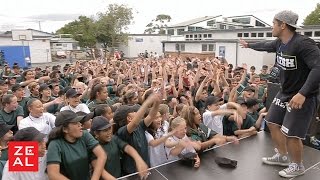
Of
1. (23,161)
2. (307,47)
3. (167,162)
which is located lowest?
(167,162)

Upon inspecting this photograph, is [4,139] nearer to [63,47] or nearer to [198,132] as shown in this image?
[198,132]

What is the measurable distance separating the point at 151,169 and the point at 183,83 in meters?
4.42

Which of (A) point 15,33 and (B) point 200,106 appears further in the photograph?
(A) point 15,33

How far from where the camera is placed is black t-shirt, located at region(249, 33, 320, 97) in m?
2.53

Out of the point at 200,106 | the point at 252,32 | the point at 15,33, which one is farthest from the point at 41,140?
the point at 252,32

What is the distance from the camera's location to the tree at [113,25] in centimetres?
3238

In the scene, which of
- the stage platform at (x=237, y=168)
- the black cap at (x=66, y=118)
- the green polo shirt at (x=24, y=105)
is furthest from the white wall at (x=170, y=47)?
the black cap at (x=66, y=118)

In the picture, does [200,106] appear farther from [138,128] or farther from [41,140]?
[41,140]

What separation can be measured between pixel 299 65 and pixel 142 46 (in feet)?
112

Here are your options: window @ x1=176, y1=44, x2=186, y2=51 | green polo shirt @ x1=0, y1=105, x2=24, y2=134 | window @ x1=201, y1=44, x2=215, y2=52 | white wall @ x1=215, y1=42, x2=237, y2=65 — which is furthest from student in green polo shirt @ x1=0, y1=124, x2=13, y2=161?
window @ x1=176, y1=44, x2=186, y2=51

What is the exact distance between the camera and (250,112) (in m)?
4.98

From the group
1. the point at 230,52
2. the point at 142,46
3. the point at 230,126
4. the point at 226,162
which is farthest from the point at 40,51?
the point at 226,162

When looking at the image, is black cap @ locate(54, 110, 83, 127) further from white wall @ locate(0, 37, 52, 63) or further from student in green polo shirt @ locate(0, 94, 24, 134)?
white wall @ locate(0, 37, 52, 63)

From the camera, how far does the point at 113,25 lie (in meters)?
32.4
